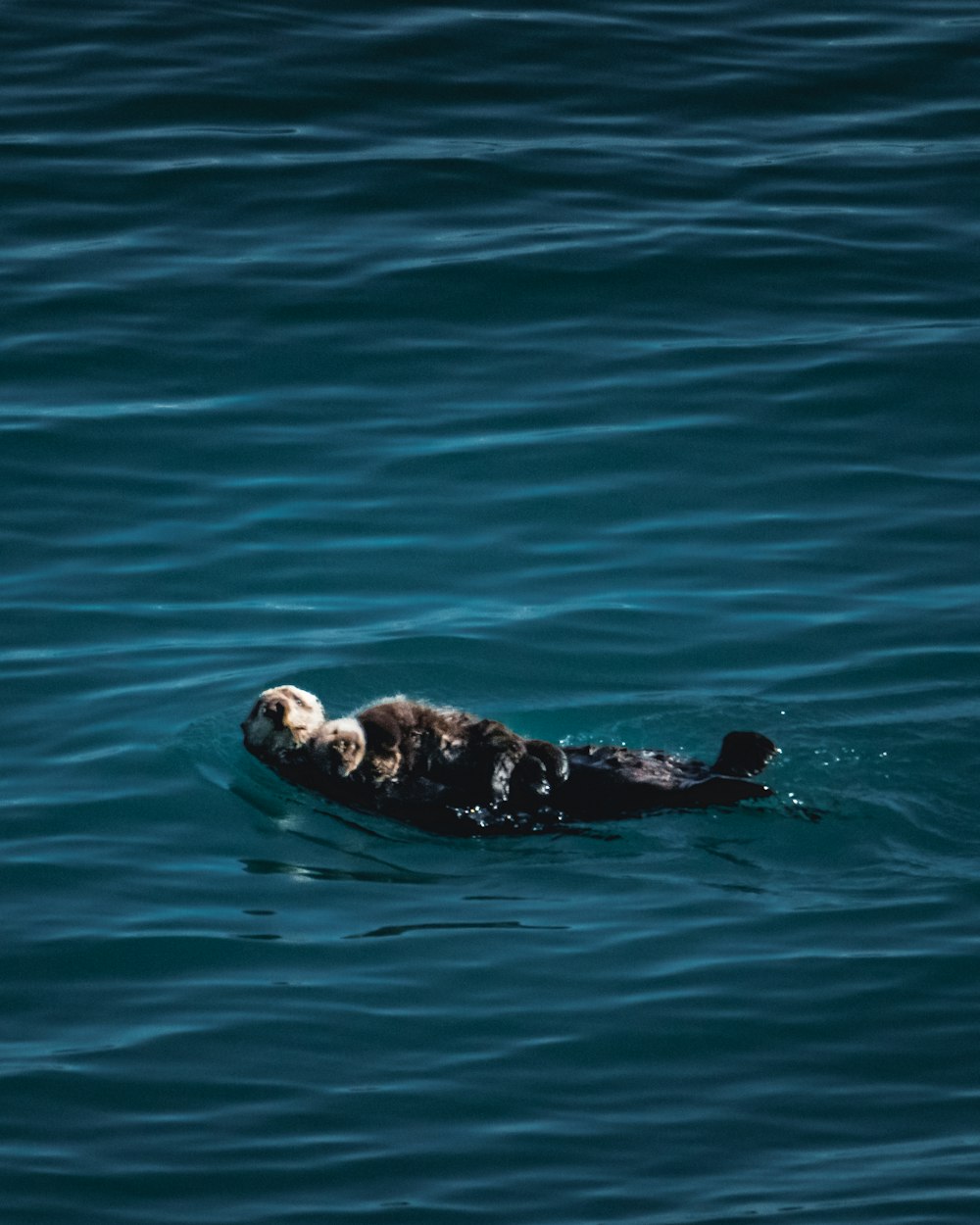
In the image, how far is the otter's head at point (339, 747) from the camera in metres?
7.93

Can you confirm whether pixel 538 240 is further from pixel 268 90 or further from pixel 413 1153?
pixel 413 1153

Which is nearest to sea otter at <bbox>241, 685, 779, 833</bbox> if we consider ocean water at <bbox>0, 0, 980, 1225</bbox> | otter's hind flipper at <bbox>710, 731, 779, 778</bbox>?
otter's hind flipper at <bbox>710, 731, 779, 778</bbox>

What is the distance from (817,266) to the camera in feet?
47.3

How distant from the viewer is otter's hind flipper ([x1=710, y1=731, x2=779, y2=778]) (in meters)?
7.52

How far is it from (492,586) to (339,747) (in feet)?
8.13

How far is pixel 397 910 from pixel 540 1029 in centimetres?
98

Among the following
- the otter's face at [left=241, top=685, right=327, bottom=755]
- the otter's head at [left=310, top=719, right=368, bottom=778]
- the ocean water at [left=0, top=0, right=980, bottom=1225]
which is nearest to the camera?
the ocean water at [left=0, top=0, right=980, bottom=1225]

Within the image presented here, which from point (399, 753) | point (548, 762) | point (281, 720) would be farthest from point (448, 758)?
point (281, 720)

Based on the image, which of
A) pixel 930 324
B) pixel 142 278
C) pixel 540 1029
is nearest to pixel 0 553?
pixel 142 278

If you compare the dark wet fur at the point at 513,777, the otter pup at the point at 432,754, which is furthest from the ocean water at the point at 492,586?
the otter pup at the point at 432,754

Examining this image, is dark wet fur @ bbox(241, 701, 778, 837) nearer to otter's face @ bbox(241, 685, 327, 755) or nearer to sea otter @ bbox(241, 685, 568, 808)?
sea otter @ bbox(241, 685, 568, 808)

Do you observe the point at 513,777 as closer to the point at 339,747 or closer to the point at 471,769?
the point at 471,769

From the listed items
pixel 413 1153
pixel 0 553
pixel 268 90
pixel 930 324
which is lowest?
pixel 413 1153

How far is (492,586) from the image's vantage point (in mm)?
10203
